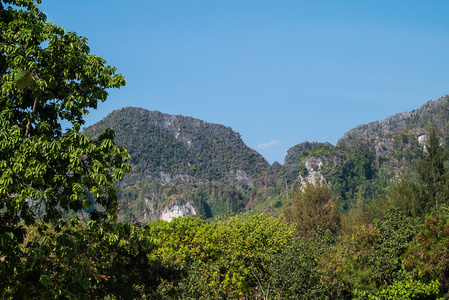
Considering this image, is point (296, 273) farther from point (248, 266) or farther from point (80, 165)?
point (80, 165)

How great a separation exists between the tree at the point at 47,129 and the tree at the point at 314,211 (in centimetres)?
5427

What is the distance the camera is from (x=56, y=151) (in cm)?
1145

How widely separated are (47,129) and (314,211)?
58222 millimetres

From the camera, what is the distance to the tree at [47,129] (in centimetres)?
1129

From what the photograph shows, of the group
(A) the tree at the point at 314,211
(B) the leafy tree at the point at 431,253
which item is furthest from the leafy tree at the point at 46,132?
(A) the tree at the point at 314,211

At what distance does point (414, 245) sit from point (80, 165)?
1964cm

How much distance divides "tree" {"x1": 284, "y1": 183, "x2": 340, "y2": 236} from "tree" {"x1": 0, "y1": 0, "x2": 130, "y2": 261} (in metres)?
54.3

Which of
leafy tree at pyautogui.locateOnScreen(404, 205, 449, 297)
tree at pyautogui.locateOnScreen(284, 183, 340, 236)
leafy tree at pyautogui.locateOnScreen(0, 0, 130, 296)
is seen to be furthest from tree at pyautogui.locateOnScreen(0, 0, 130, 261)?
tree at pyautogui.locateOnScreen(284, 183, 340, 236)

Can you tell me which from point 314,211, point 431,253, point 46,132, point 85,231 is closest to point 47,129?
point 46,132

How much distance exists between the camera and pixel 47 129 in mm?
12289

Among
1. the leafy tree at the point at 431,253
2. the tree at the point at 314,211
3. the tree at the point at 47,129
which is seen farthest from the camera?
the tree at the point at 314,211

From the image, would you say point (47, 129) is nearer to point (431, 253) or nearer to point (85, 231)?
point (85, 231)

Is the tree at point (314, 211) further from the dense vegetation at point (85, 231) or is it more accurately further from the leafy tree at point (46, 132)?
the leafy tree at point (46, 132)

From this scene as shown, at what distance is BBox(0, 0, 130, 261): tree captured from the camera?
11.3 m
